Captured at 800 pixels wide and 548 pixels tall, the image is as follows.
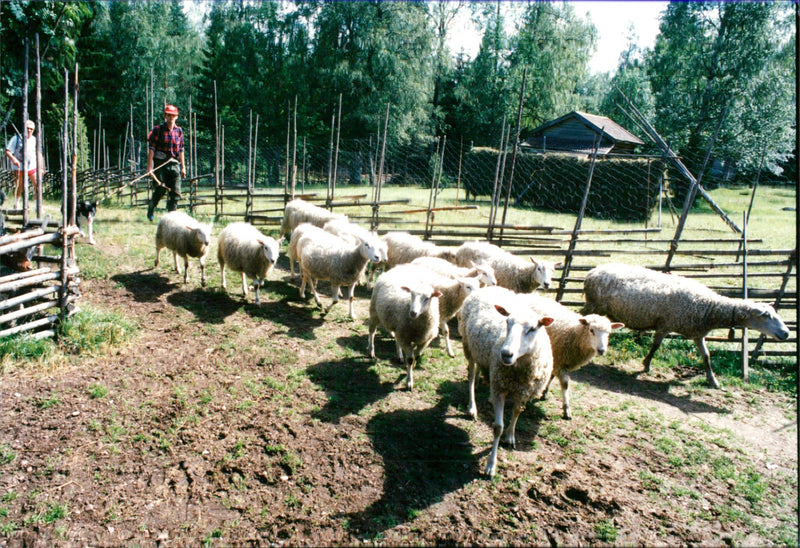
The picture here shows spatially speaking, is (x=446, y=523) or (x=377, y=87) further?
(x=377, y=87)

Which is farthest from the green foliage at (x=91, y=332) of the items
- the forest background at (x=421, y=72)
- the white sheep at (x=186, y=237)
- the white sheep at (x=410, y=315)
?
the forest background at (x=421, y=72)

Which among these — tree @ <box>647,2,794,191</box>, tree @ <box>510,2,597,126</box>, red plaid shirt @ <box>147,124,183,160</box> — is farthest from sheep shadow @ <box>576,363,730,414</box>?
tree @ <box>510,2,597,126</box>

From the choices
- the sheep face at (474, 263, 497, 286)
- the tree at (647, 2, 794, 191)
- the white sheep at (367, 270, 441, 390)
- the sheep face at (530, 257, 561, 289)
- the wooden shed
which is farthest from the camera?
the wooden shed

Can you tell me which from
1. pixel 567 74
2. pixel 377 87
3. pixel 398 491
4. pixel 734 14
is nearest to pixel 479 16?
pixel 567 74

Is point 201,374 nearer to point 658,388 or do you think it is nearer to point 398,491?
point 398,491

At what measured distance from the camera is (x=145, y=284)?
8.59m

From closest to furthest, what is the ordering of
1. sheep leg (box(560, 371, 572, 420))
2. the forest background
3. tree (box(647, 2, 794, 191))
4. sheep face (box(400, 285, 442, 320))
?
sheep leg (box(560, 371, 572, 420)), sheep face (box(400, 285, 442, 320)), tree (box(647, 2, 794, 191)), the forest background

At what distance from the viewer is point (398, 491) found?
13.9 feet

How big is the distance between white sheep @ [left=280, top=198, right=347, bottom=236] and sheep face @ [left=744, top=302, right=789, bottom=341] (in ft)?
26.4

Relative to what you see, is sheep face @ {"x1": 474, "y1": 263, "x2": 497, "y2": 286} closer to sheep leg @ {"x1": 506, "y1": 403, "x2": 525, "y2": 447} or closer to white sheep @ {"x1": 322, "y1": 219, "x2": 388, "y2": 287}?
white sheep @ {"x1": 322, "y1": 219, "x2": 388, "y2": 287}

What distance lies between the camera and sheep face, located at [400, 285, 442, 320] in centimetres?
589

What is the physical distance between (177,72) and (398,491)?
43226 millimetres

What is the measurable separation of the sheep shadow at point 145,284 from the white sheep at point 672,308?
7.37 meters

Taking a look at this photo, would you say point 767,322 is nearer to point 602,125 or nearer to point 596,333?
point 596,333
